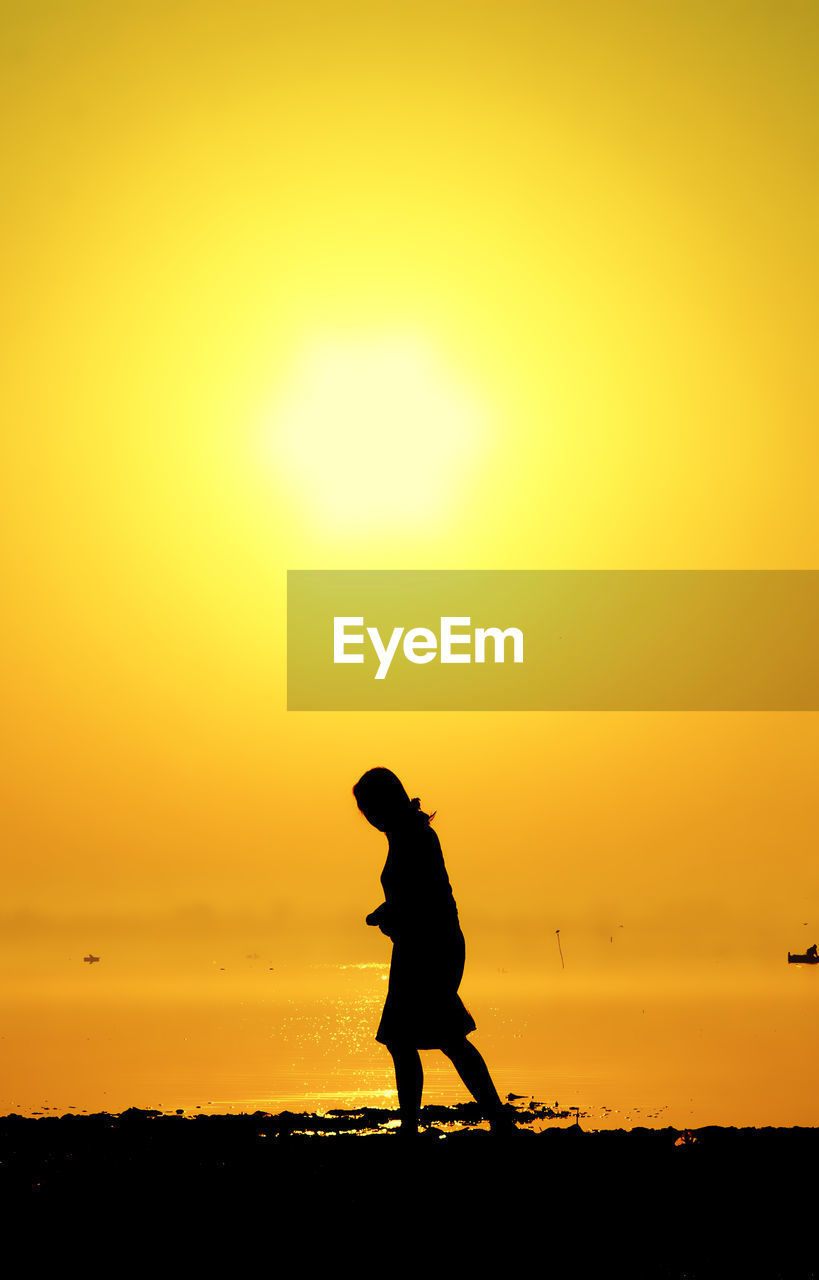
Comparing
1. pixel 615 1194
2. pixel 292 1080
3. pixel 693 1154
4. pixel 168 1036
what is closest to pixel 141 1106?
pixel 292 1080

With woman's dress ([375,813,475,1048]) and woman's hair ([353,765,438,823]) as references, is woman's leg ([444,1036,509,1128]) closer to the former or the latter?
woman's dress ([375,813,475,1048])

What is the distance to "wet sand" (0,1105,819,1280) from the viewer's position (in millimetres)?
6656

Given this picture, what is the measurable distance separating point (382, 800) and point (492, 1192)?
2571 mm

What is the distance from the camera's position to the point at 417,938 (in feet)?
30.8

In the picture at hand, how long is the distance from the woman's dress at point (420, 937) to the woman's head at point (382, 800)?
0.23 feet

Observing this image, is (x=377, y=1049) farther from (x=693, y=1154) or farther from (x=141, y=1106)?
(x=693, y=1154)

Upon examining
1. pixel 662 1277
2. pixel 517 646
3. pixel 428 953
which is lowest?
pixel 662 1277

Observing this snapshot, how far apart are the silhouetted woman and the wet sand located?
0.54 metres

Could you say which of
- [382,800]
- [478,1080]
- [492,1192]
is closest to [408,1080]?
[478,1080]

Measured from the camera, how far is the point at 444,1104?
19.9m

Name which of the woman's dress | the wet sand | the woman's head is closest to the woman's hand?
the woman's dress

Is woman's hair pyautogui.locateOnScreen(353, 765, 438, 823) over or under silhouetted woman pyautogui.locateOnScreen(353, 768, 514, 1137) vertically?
over

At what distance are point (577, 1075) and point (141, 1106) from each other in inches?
465

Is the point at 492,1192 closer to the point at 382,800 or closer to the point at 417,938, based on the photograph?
the point at 417,938
